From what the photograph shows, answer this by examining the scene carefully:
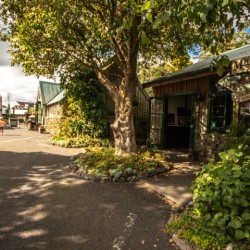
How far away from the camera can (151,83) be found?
11.9 meters

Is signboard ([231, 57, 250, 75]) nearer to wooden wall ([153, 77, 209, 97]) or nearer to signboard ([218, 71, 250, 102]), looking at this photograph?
signboard ([218, 71, 250, 102])

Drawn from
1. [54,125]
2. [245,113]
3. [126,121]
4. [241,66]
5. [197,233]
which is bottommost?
[197,233]

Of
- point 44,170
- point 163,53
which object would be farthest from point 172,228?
point 163,53

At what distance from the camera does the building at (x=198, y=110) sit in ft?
26.9

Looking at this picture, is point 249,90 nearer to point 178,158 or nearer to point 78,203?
point 78,203

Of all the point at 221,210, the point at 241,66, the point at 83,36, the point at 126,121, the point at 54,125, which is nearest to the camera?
the point at 221,210

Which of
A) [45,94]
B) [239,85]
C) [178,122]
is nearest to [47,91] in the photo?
[45,94]

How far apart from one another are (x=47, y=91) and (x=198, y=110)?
75.9ft

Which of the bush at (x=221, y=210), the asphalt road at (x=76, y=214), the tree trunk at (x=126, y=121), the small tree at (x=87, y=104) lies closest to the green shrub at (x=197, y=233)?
the bush at (x=221, y=210)

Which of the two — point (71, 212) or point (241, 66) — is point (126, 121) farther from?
point (241, 66)

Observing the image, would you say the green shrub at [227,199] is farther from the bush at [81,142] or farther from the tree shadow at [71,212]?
the bush at [81,142]

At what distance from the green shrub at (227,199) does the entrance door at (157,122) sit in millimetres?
8094

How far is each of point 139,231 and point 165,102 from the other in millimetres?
8593

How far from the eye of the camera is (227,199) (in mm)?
3191
